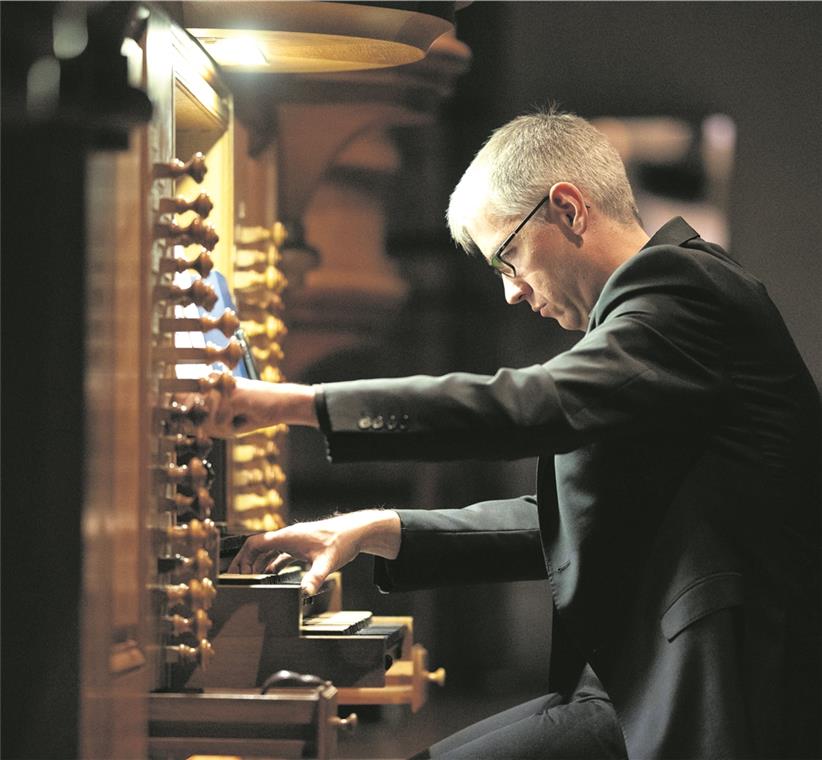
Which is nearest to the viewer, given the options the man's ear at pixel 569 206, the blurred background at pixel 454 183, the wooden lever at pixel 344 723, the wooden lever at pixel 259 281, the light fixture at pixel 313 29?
the wooden lever at pixel 344 723

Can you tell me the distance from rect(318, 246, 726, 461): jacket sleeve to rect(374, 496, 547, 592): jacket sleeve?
0.74 meters

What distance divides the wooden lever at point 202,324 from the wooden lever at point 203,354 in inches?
1.1

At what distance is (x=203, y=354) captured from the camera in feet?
7.13

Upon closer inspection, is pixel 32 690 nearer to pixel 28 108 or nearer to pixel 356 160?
pixel 28 108

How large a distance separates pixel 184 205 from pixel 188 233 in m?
0.05

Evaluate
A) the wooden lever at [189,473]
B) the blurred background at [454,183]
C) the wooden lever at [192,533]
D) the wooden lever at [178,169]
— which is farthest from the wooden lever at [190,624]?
the blurred background at [454,183]

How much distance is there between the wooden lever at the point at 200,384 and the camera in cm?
193

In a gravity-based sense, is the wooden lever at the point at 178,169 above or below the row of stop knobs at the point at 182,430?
above

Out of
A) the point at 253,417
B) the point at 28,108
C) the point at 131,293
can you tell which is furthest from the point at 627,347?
the point at 28,108

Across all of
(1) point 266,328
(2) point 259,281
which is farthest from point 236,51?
(1) point 266,328

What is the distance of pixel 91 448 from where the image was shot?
1.91 m

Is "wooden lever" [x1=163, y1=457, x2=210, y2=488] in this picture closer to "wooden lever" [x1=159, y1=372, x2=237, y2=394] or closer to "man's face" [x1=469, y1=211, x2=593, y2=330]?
"wooden lever" [x1=159, y1=372, x2=237, y2=394]

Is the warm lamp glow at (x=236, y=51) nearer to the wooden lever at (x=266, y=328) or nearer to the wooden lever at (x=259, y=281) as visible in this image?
the wooden lever at (x=259, y=281)

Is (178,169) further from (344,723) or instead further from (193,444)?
(344,723)
